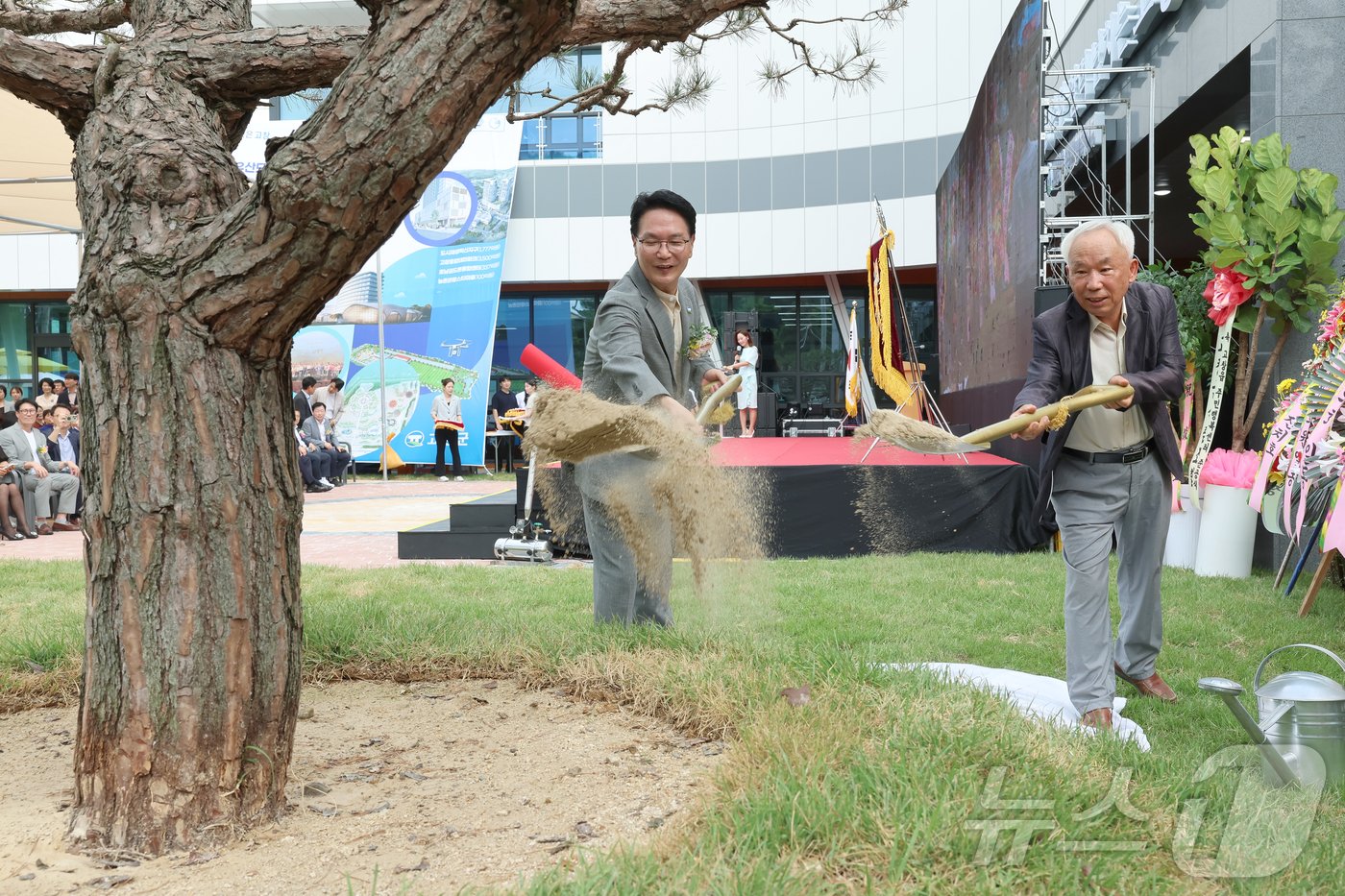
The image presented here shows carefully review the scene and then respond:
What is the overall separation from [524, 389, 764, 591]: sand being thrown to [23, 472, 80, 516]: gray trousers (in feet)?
26.9

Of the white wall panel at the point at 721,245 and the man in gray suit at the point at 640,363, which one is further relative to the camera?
the white wall panel at the point at 721,245

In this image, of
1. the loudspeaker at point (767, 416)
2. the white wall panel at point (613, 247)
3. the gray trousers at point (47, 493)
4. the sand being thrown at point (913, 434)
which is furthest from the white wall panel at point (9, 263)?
the sand being thrown at point (913, 434)

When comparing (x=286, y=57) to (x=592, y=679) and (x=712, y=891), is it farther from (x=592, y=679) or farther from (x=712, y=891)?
(x=712, y=891)

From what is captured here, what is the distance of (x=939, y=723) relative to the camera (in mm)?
2506

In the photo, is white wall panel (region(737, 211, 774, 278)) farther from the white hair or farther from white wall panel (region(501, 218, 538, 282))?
the white hair

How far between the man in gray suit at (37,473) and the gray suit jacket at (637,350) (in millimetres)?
8180

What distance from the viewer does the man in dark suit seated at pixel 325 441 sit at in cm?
1500

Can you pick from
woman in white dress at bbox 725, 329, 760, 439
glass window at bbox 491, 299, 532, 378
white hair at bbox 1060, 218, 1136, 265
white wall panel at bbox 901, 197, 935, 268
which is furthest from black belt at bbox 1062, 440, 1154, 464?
glass window at bbox 491, 299, 532, 378

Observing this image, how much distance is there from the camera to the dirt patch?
1974 mm

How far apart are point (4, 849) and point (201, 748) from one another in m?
0.41

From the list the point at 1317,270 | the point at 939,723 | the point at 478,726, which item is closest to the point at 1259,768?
the point at 939,723

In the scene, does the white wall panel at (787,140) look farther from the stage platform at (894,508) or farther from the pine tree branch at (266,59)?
the pine tree branch at (266,59)

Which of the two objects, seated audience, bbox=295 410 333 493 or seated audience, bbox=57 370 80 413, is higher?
seated audience, bbox=57 370 80 413

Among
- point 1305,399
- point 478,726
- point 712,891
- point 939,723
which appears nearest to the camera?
point 712,891
